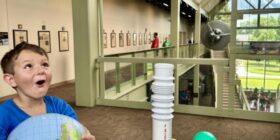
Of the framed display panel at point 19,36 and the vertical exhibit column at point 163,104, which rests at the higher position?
the framed display panel at point 19,36

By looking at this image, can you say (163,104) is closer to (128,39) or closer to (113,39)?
(113,39)

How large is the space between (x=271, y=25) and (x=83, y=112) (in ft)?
11.8

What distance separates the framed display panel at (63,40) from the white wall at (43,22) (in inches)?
4.9

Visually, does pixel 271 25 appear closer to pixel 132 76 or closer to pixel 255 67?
pixel 255 67

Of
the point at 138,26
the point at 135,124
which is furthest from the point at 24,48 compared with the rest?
the point at 138,26

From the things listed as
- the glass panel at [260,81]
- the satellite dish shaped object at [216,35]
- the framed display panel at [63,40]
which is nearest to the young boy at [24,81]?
the glass panel at [260,81]

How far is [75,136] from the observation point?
1.13 m

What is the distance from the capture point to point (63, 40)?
8.12 meters

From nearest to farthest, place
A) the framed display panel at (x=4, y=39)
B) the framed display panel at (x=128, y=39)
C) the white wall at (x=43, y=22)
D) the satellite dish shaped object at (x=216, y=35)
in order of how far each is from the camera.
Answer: the satellite dish shaped object at (x=216, y=35) → the framed display panel at (x=4, y=39) → the white wall at (x=43, y=22) → the framed display panel at (x=128, y=39)

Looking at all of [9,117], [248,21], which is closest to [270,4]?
[248,21]

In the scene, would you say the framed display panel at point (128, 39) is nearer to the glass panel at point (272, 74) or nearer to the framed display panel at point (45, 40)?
the framed display panel at point (45, 40)

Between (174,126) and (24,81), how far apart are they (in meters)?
3.23

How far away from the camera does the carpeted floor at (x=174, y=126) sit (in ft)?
12.2

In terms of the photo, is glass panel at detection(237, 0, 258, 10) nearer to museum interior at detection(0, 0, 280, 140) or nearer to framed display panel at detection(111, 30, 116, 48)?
museum interior at detection(0, 0, 280, 140)
